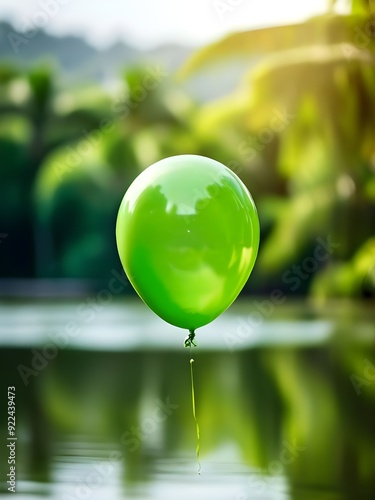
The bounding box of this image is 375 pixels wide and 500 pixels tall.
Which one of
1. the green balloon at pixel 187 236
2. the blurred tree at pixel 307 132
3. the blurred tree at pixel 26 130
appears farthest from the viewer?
the blurred tree at pixel 26 130

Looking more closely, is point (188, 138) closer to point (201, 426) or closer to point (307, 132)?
point (307, 132)

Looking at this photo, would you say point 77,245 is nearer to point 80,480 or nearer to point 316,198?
point 316,198

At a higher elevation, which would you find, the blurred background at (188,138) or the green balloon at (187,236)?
the blurred background at (188,138)

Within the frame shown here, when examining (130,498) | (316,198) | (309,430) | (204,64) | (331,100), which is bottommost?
(130,498)

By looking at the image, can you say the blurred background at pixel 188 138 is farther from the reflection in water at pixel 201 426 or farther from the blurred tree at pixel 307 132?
the reflection in water at pixel 201 426

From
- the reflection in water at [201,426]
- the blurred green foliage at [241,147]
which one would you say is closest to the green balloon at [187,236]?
the reflection in water at [201,426]

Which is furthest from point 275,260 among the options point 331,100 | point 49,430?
point 49,430
